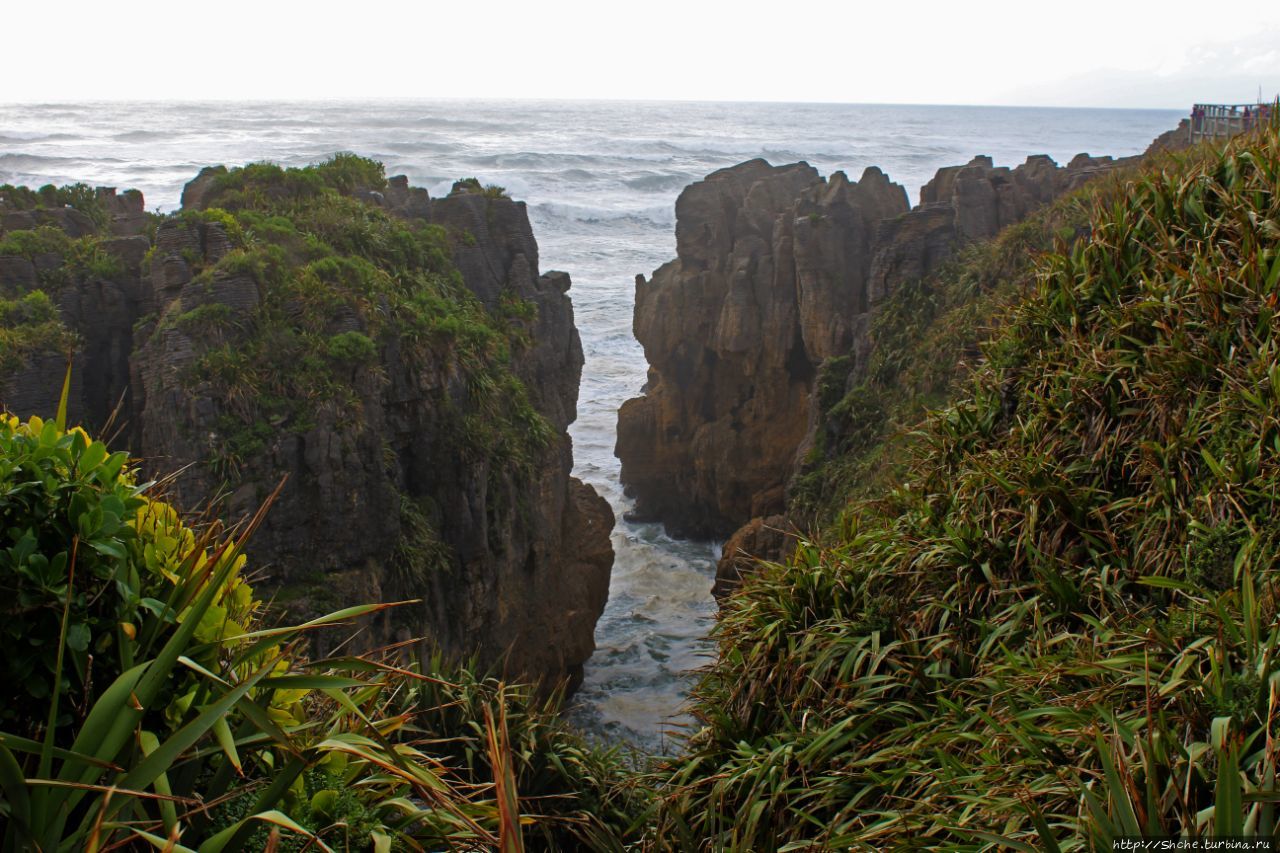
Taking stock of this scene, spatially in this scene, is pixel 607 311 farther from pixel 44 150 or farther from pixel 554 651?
pixel 44 150

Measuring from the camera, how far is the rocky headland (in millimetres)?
22438

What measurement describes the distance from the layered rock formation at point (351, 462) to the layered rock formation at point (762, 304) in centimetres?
754

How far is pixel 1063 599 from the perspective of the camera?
6066mm

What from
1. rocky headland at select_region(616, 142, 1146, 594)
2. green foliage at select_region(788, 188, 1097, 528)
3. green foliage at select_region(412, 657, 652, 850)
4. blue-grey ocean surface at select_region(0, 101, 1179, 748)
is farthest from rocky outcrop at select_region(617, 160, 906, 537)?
green foliage at select_region(412, 657, 652, 850)

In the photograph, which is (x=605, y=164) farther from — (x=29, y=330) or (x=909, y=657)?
(x=909, y=657)

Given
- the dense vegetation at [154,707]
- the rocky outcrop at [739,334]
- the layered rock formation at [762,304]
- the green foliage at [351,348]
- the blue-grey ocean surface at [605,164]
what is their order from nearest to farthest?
the dense vegetation at [154,707] → the green foliage at [351,348] → the blue-grey ocean surface at [605,164] → the layered rock formation at [762,304] → the rocky outcrop at [739,334]

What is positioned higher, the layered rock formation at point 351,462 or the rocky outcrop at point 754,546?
the layered rock formation at point 351,462

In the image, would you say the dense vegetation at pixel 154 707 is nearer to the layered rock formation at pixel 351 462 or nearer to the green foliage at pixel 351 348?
the layered rock formation at pixel 351 462

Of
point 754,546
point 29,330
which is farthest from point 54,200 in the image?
point 754,546

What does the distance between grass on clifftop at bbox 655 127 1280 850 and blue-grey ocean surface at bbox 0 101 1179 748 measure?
1.47 metres

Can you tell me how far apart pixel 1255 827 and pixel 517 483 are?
12327mm

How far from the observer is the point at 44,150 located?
68.2m

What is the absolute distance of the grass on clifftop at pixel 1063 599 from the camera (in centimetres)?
422

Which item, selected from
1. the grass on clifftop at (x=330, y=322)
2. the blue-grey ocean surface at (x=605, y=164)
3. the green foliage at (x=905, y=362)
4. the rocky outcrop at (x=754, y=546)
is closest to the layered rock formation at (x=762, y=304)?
the green foliage at (x=905, y=362)
